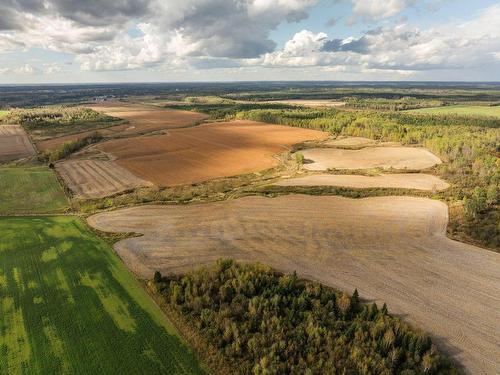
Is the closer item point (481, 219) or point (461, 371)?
point (461, 371)

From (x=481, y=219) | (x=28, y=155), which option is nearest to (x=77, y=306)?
(x=481, y=219)

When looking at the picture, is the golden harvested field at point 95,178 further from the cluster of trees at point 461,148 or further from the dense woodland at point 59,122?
the cluster of trees at point 461,148

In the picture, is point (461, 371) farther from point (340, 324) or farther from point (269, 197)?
point (269, 197)

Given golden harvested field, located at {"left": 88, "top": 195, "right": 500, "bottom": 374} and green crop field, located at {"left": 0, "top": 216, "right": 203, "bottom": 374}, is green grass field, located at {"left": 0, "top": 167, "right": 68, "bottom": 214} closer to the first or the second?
golden harvested field, located at {"left": 88, "top": 195, "right": 500, "bottom": 374}

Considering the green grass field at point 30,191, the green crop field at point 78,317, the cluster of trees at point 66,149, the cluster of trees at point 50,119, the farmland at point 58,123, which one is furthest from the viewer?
the cluster of trees at point 50,119

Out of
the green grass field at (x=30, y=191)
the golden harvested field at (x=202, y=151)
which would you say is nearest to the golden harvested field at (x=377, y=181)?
the golden harvested field at (x=202, y=151)
